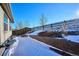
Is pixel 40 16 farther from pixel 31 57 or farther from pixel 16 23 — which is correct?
pixel 31 57

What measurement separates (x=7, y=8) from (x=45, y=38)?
76 centimetres

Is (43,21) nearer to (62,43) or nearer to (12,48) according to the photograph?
(62,43)

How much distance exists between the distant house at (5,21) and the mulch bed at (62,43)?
411 millimetres

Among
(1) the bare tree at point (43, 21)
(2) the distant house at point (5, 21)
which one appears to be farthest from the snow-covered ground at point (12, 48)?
(1) the bare tree at point (43, 21)

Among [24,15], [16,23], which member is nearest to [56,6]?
[24,15]

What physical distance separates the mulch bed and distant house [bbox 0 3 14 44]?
0.41 meters

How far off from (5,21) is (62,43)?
0.98m

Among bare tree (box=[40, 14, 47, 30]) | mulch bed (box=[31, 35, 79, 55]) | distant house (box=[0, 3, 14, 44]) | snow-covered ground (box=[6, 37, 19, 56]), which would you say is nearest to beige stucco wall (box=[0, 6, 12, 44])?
distant house (box=[0, 3, 14, 44])

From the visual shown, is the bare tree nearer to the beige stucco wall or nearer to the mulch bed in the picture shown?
the mulch bed

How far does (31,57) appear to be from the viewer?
272 centimetres

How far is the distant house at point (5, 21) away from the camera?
106 inches

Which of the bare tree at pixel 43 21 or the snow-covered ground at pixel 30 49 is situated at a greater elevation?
the bare tree at pixel 43 21

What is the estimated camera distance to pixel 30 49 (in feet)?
9.00

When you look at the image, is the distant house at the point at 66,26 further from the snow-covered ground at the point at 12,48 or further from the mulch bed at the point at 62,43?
the snow-covered ground at the point at 12,48
